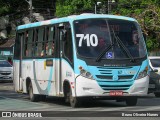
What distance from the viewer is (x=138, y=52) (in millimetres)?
17656

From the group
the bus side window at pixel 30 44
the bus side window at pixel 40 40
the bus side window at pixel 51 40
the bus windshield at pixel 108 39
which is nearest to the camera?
the bus windshield at pixel 108 39

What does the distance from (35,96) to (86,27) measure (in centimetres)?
470

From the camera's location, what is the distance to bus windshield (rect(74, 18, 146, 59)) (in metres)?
17.2

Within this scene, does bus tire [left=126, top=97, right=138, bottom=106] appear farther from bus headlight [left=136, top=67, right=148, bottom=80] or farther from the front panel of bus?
bus headlight [left=136, top=67, right=148, bottom=80]

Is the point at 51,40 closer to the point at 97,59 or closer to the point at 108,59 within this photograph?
the point at 97,59

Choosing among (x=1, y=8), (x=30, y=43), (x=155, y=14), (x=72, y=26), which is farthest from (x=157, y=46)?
(x=72, y=26)

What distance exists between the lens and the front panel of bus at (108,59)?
16938 millimetres

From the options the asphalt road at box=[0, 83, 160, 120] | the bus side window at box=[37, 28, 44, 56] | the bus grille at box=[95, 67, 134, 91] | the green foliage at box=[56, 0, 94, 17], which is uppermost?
the green foliage at box=[56, 0, 94, 17]

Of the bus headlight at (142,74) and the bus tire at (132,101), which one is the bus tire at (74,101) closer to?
the bus tire at (132,101)

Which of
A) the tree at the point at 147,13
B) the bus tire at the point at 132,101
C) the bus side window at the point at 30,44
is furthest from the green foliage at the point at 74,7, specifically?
the bus tire at the point at 132,101

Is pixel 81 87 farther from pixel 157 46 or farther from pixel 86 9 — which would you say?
pixel 86 9

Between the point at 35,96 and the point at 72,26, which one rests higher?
the point at 72,26

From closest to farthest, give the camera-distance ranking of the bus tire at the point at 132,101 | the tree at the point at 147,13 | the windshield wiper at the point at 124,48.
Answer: the windshield wiper at the point at 124,48, the bus tire at the point at 132,101, the tree at the point at 147,13

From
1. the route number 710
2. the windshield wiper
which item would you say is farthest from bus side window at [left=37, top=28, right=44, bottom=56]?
the windshield wiper
